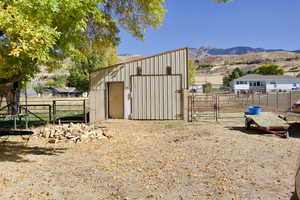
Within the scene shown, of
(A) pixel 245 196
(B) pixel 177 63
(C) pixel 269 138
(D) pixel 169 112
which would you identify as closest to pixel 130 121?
(D) pixel 169 112

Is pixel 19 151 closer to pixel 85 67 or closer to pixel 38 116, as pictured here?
pixel 38 116

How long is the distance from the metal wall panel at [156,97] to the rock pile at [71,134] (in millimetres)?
5045

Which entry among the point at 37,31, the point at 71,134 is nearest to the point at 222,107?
the point at 71,134

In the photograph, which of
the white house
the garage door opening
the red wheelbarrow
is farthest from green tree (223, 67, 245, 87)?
the red wheelbarrow

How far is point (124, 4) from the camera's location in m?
14.7

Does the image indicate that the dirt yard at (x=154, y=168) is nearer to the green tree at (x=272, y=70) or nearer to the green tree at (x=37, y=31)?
the green tree at (x=37, y=31)

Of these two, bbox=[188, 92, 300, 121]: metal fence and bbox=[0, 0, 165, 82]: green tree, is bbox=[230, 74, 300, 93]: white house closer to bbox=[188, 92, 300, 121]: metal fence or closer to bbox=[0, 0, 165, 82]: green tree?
bbox=[188, 92, 300, 121]: metal fence

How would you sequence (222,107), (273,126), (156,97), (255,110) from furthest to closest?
(222,107) → (156,97) → (255,110) → (273,126)

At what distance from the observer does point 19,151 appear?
861 cm

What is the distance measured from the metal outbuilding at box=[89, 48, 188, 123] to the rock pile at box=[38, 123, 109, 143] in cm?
407

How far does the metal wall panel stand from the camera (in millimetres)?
15656

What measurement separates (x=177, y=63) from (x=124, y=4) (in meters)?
4.56

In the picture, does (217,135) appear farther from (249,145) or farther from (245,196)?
(245,196)

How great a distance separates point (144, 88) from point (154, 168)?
9.78m
